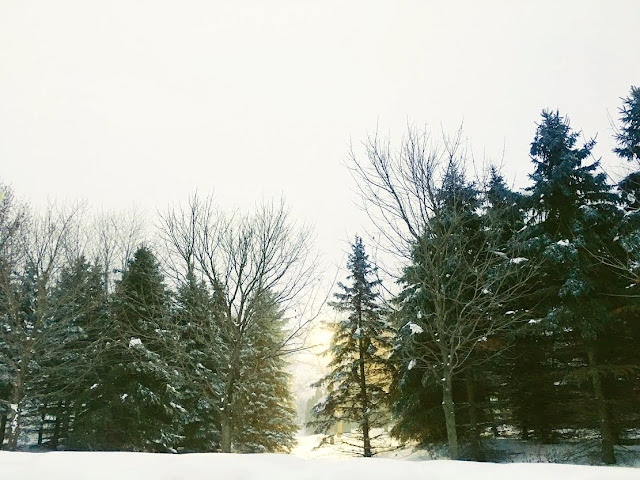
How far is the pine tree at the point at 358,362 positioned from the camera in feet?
57.1

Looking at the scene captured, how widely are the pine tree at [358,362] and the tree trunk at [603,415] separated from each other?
7244 mm

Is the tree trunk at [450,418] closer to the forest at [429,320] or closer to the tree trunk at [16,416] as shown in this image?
the forest at [429,320]

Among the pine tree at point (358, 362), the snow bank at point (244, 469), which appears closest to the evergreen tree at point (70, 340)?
the pine tree at point (358, 362)

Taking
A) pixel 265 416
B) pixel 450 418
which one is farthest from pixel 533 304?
pixel 265 416

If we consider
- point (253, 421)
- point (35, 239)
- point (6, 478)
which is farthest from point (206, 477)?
point (253, 421)

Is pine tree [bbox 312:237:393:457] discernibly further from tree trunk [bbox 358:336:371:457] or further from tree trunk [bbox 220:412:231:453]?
tree trunk [bbox 220:412:231:453]

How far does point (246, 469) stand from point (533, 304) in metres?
14.9

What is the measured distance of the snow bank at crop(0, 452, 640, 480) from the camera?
155 cm

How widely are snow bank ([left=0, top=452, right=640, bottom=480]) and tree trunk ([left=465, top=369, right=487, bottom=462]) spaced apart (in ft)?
44.9

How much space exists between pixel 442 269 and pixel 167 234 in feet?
26.0

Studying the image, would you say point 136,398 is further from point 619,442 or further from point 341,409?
point 619,442

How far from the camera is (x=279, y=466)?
1716 mm

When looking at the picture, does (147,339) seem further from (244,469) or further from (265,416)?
(244,469)

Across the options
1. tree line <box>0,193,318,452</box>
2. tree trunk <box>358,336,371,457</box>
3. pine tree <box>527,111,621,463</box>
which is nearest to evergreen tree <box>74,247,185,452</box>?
tree line <box>0,193,318,452</box>
